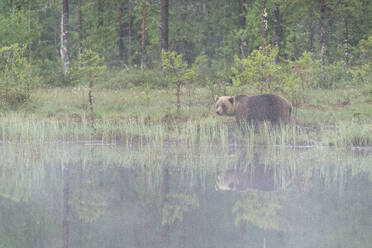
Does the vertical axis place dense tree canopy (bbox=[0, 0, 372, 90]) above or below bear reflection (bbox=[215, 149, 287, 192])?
above

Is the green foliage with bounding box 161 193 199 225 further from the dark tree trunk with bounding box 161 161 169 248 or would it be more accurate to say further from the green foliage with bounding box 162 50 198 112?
the green foliage with bounding box 162 50 198 112

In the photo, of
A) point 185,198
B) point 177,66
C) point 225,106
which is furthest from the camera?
point 177,66

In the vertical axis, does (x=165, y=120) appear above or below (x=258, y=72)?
below

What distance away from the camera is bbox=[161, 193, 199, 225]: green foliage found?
6.79 metres

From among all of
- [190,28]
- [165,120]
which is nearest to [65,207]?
[165,120]

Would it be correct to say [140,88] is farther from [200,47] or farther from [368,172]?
[200,47]

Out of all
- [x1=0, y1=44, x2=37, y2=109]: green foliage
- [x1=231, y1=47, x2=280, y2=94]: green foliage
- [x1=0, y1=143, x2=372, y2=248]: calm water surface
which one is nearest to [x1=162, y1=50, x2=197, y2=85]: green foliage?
[x1=231, y1=47, x2=280, y2=94]: green foliage

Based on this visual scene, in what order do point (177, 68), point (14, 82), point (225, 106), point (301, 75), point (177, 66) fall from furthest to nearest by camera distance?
point (301, 75)
point (14, 82)
point (177, 68)
point (177, 66)
point (225, 106)

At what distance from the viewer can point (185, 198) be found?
25.8 feet

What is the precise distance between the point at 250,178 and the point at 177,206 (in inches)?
87.1

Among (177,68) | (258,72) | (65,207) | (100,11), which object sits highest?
(100,11)

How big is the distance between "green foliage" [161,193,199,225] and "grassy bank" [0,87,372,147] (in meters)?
5.41

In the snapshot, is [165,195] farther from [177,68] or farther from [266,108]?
[177,68]

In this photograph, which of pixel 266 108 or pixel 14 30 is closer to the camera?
pixel 266 108
